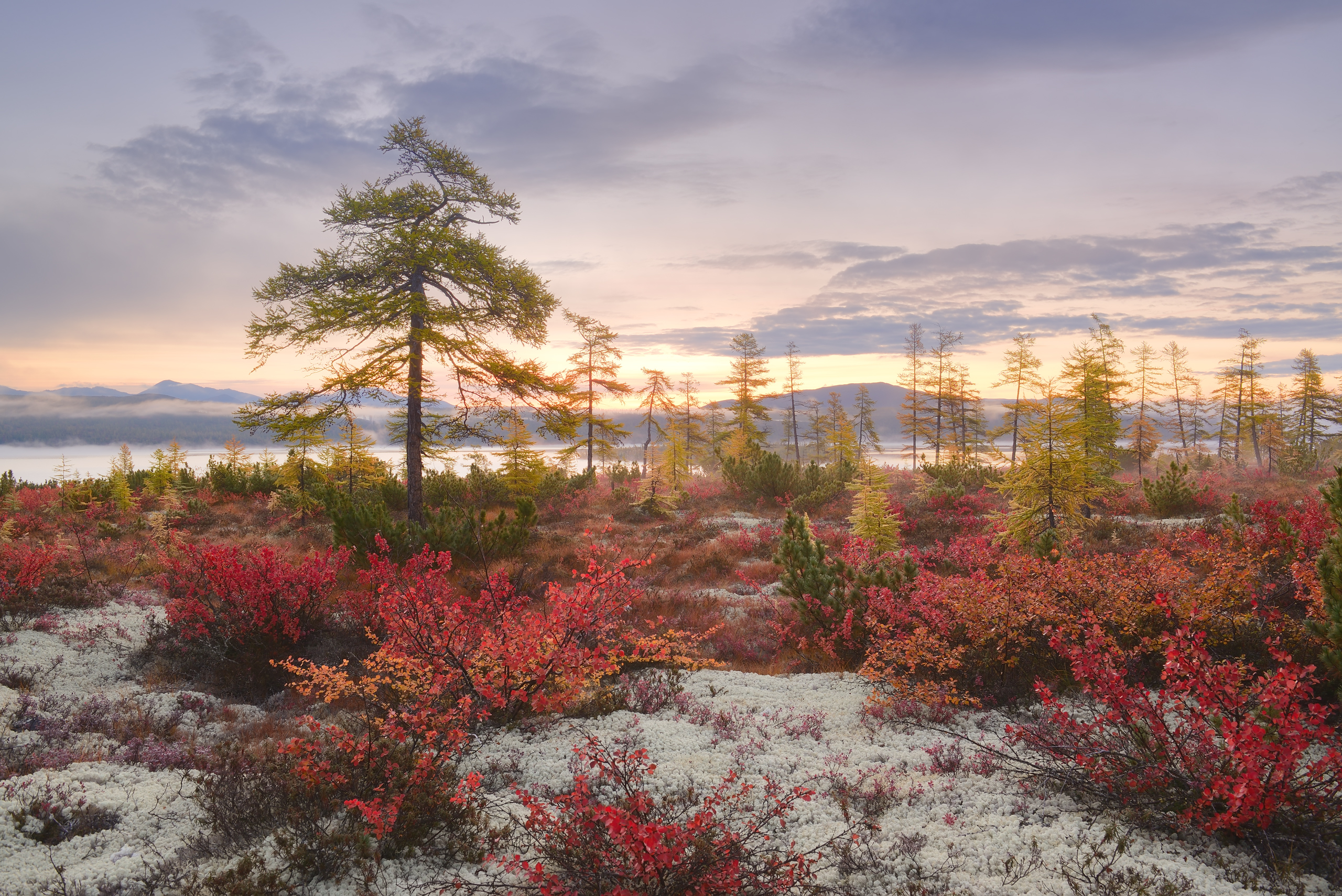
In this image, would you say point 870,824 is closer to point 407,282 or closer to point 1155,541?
point 1155,541

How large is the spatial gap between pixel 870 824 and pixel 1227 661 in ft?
7.73

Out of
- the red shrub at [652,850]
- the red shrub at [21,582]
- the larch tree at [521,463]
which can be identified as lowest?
the red shrub at [652,850]

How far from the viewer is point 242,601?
7.11 metres

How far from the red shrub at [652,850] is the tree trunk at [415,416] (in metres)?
12.2

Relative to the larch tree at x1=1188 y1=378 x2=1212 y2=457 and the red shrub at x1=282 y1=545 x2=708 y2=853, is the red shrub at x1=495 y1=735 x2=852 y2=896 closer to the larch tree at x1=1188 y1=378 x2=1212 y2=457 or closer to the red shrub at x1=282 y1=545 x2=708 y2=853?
the red shrub at x1=282 y1=545 x2=708 y2=853

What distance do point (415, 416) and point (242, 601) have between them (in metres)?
8.39

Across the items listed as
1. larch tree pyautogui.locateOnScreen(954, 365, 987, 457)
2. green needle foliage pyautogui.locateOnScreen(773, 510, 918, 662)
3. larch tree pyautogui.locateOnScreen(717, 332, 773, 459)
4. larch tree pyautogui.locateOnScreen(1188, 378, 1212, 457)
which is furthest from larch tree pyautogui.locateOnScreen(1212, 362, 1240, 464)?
green needle foliage pyautogui.locateOnScreen(773, 510, 918, 662)

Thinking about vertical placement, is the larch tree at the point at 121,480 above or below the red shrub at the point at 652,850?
above

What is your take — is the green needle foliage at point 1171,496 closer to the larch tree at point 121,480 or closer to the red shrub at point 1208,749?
the red shrub at point 1208,749

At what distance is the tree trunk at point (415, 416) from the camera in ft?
47.4

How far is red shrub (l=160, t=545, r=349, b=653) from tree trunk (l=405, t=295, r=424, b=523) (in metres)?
6.91

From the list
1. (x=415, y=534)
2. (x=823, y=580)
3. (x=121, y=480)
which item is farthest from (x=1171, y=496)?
(x=121, y=480)

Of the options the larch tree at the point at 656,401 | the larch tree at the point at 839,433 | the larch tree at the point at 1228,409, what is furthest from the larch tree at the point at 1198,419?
the larch tree at the point at 656,401

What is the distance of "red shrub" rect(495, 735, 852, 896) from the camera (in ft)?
9.06
